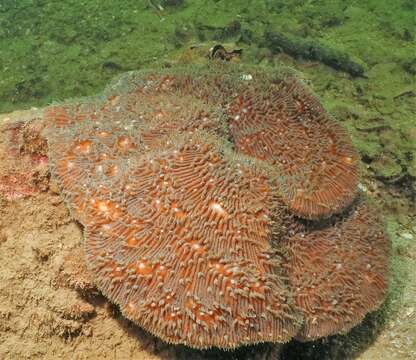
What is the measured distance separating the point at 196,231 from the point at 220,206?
0.26 m

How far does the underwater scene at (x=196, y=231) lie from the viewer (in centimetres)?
270

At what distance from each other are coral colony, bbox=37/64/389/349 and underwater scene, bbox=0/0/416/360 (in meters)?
0.01

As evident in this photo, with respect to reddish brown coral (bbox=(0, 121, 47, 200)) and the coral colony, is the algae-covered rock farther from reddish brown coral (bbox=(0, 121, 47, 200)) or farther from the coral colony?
reddish brown coral (bbox=(0, 121, 47, 200))

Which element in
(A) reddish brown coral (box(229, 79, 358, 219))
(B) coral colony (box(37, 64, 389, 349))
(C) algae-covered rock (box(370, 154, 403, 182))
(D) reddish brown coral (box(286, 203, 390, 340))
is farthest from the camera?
(C) algae-covered rock (box(370, 154, 403, 182))

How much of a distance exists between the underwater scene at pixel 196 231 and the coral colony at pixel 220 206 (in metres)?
0.01

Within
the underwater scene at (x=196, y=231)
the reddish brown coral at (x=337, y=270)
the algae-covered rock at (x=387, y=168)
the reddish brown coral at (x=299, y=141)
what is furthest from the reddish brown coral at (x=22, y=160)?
the algae-covered rock at (x=387, y=168)

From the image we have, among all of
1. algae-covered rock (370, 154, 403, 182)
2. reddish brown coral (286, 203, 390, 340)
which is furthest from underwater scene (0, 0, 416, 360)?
algae-covered rock (370, 154, 403, 182)

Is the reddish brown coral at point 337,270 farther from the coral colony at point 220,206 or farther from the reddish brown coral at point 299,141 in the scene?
the reddish brown coral at point 299,141

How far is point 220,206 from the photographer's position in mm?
2904

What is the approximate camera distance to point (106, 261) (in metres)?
2.74

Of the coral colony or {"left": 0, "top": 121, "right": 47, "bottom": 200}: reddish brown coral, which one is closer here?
the coral colony

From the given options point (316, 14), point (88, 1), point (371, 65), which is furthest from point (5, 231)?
point (88, 1)

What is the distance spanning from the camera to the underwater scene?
2.70 m

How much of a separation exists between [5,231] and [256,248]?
6.55ft
